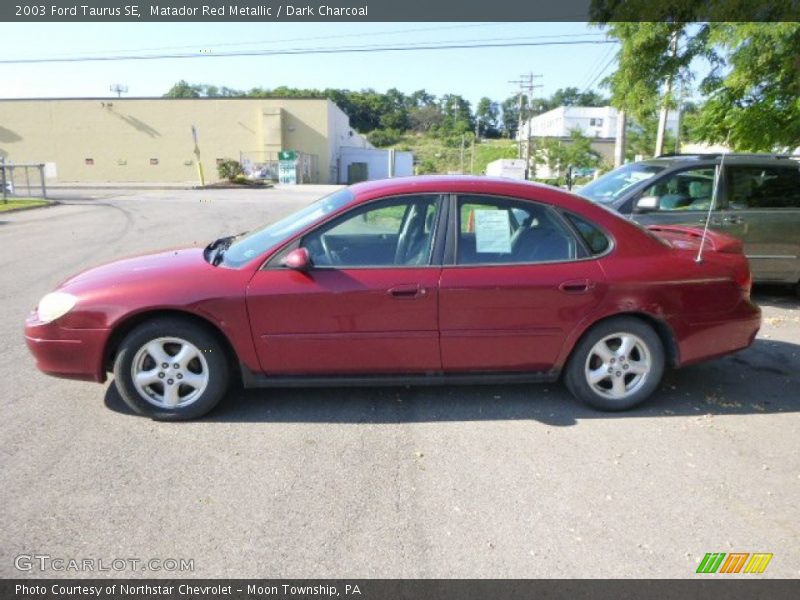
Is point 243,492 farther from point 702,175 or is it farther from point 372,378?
point 702,175

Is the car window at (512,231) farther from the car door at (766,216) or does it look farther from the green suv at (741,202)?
the car door at (766,216)

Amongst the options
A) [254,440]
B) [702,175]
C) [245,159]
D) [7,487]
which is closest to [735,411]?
[254,440]

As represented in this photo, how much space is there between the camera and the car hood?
3.77 meters

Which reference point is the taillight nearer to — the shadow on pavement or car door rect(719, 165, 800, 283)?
the shadow on pavement

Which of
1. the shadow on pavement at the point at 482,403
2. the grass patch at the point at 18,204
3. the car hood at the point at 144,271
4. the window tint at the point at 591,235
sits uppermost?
the window tint at the point at 591,235

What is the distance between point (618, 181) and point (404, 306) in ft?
16.1

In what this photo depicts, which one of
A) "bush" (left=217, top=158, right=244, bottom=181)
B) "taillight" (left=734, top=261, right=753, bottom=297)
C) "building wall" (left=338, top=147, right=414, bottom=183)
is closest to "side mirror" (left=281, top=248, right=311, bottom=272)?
"taillight" (left=734, top=261, right=753, bottom=297)

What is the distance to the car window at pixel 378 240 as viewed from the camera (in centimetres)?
383

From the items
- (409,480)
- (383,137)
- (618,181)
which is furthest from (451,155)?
(409,480)

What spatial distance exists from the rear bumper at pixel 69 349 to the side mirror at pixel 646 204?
18.3 ft

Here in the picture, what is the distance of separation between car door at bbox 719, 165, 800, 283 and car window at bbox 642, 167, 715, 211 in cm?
23

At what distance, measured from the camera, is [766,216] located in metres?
6.79

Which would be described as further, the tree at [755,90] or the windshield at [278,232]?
the tree at [755,90]

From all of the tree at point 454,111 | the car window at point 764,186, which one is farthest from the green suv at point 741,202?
the tree at point 454,111
